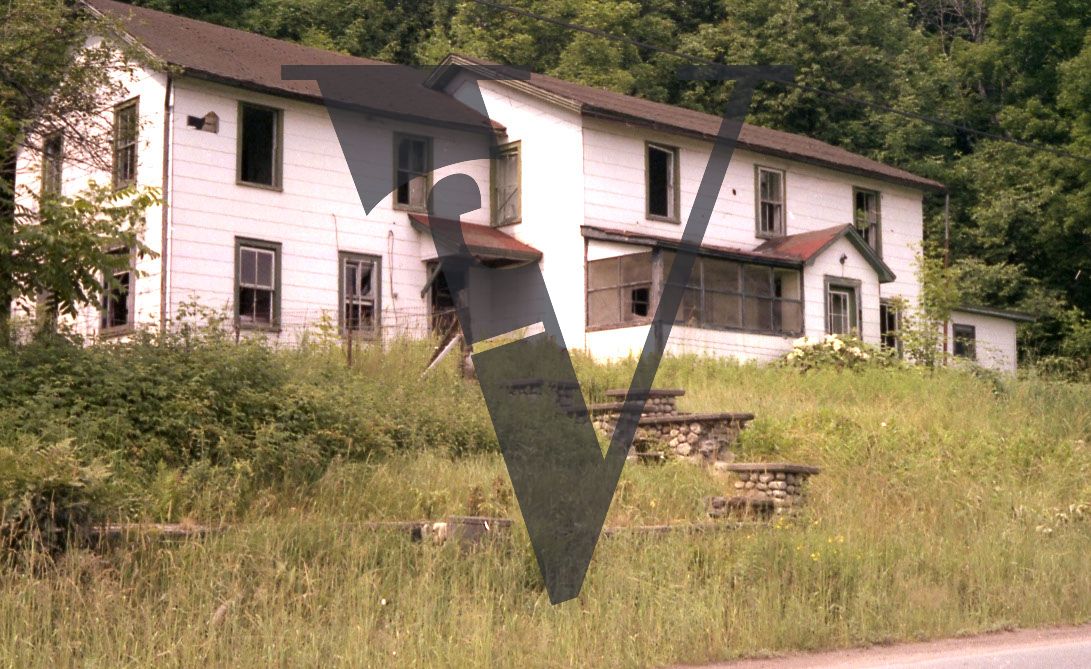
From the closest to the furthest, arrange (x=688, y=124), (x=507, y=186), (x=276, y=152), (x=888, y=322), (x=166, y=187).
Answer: (x=166, y=187)
(x=276, y=152)
(x=507, y=186)
(x=688, y=124)
(x=888, y=322)

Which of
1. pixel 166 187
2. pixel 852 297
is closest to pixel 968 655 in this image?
pixel 166 187

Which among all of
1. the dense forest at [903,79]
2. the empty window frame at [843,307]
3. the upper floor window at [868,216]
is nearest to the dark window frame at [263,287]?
the empty window frame at [843,307]

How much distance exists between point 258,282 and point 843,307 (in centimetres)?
1358

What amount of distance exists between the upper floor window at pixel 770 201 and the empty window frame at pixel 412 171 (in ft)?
26.8

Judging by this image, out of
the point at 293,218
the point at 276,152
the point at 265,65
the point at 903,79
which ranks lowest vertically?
the point at 293,218

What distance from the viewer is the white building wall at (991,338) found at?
34.4 m

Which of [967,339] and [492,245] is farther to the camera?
[967,339]

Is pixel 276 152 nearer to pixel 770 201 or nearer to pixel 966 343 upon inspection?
pixel 770 201

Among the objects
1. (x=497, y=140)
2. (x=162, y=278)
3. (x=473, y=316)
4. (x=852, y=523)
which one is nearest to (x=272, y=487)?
(x=852, y=523)

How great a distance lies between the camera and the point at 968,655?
9.88 meters

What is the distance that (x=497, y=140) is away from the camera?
94.3ft

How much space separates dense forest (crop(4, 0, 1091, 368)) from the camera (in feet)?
129

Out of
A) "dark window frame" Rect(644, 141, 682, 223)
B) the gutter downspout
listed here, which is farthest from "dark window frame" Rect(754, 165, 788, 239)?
the gutter downspout

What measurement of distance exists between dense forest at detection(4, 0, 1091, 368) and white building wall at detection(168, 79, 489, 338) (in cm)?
1318
